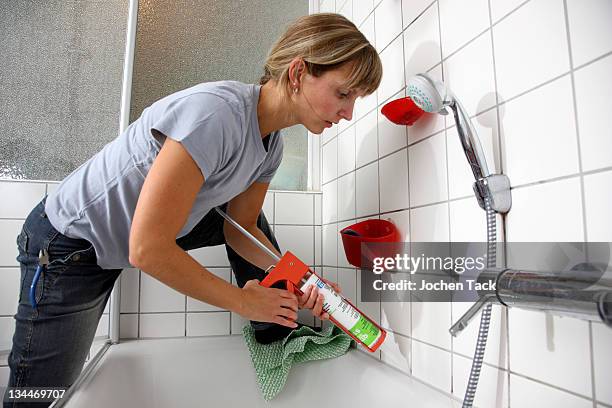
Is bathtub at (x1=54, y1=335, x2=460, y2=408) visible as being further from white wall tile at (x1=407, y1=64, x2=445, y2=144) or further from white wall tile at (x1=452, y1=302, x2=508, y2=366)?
white wall tile at (x1=407, y1=64, x2=445, y2=144)

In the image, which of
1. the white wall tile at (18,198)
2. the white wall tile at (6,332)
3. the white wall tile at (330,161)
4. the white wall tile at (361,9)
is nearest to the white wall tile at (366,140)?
the white wall tile at (330,161)

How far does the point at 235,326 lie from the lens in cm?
143

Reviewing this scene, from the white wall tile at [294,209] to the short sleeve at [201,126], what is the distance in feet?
2.48

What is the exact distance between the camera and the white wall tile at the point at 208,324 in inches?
54.7

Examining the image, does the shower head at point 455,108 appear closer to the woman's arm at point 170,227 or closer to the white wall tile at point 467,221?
the white wall tile at point 467,221

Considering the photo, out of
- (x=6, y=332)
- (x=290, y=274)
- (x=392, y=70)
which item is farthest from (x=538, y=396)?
(x=6, y=332)

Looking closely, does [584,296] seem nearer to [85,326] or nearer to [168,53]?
[85,326]

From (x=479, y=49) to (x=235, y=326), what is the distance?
1.13m

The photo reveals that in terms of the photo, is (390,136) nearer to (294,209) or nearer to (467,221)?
(467,221)

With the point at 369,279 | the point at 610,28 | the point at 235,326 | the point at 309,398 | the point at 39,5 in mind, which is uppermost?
the point at 39,5

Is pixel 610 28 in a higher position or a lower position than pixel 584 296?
higher

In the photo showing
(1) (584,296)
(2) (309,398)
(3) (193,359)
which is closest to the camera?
(1) (584,296)

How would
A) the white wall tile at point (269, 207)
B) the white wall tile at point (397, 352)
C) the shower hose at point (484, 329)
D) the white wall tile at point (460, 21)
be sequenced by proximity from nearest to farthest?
the shower hose at point (484, 329) → the white wall tile at point (460, 21) → the white wall tile at point (397, 352) → the white wall tile at point (269, 207)

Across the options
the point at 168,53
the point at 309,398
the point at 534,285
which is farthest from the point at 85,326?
the point at 168,53
